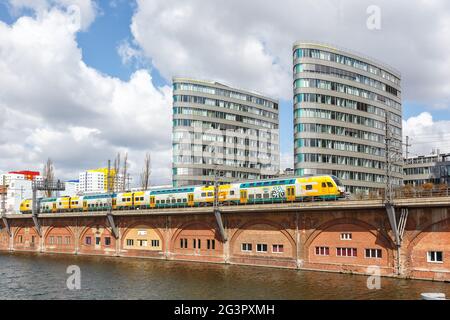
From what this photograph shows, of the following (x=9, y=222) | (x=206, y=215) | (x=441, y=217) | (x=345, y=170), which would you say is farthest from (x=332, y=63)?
(x=9, y=222)

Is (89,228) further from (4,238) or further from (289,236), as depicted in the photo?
(289,236)

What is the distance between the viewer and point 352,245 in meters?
52.4

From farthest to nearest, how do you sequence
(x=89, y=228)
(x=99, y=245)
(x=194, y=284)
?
(x=89, y=228), (x=99, y=245), (x=194, y=284)

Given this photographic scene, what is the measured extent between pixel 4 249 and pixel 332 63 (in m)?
84.3

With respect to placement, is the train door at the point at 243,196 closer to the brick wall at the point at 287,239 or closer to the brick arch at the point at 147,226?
the brick wall at the point at 287,239

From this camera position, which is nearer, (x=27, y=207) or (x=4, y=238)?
(x=27, y=207)

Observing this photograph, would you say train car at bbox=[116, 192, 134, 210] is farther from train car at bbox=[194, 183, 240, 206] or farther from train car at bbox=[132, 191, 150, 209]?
train car at bbox=[194, 183, 240, 206]

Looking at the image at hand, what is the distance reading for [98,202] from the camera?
288 ft

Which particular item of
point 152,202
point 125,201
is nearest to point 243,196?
point 152,202

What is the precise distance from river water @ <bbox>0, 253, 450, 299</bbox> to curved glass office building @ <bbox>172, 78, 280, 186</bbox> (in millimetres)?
53122

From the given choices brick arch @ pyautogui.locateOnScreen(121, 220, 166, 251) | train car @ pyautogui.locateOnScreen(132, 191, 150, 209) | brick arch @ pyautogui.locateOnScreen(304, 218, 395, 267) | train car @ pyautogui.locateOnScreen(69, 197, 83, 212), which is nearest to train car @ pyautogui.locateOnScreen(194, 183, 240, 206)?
brick arch @ pyautogui.locateOnScreen(121, 220, 166, 251)

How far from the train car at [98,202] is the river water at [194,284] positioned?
19625mm

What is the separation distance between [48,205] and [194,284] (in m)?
62.1

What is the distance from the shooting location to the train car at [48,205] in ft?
322
